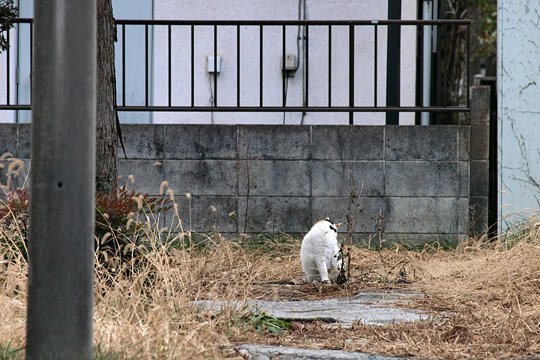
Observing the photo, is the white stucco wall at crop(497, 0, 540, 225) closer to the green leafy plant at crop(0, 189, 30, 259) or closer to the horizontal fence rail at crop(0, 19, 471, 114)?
the horizontal fence rail at crop(0, 19, 471, 114)

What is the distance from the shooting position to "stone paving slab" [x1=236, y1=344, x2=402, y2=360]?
4410mm

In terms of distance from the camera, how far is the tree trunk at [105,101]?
6707mm

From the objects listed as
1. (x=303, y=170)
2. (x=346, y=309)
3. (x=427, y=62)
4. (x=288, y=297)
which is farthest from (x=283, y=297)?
(x=427, y=62)

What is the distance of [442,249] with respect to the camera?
27.7 feet

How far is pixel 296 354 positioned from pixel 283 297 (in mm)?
1993

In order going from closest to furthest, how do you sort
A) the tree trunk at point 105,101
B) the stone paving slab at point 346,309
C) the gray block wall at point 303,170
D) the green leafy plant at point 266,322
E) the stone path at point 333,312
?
1. the stone path at point 333,312
2. the green leafy plant at point 266,322
3. the stone paving slab at point 346,309
4. the tree trunk at point 105,101
5. the gray block wall at point 303,170

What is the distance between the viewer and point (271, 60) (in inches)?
404

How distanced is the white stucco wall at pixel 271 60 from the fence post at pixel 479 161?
154 cm

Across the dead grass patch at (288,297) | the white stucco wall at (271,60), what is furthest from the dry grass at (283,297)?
the white stucco wall at (271,60)

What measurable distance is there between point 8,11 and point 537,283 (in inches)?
169

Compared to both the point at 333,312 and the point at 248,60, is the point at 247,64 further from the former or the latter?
the point at 333,312

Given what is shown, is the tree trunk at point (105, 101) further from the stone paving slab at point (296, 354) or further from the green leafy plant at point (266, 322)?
the stone paving slab at point (296, 354)

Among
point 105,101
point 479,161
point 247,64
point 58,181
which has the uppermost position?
point 247,64

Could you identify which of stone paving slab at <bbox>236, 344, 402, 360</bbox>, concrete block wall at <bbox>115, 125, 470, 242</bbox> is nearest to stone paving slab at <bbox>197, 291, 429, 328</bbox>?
stone paving slab at <bbox>236, 344, 402, 360</bbox>
